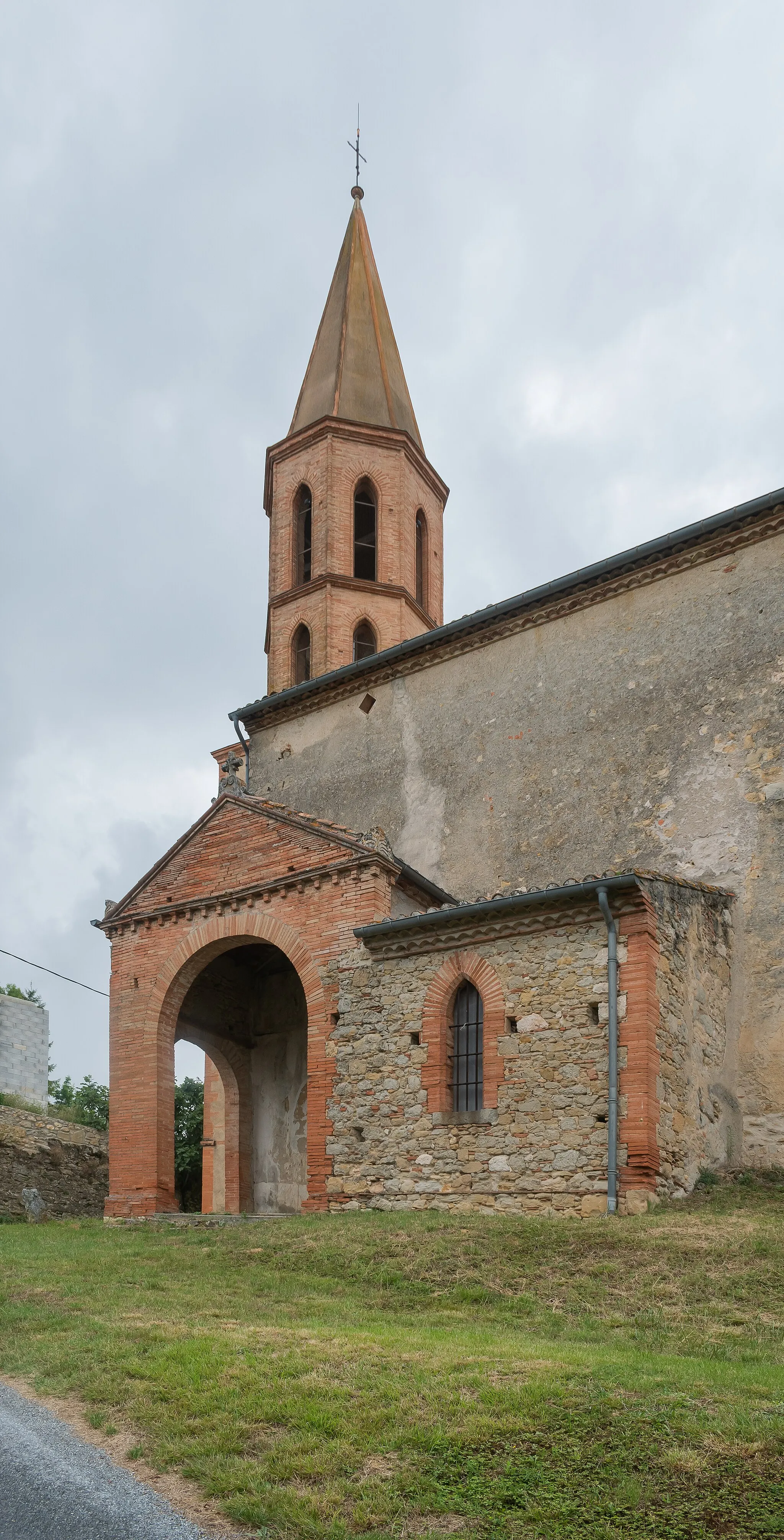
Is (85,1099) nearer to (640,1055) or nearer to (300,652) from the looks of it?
(300,652)

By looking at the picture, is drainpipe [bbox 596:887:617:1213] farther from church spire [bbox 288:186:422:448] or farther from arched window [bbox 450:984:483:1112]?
church spire [bbox 288:186:422:448]

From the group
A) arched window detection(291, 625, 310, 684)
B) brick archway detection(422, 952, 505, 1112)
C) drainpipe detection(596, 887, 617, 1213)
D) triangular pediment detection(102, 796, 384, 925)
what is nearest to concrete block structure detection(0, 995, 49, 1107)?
arched window detection(291, 625, 310, 684)

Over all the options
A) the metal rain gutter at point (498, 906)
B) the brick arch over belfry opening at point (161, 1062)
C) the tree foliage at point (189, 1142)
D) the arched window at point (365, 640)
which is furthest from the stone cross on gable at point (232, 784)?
the tree foliage at point (189, 1142)

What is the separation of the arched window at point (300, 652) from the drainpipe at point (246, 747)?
416 cm

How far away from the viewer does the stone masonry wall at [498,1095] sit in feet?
44.2

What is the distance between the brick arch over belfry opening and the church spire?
15.0 m

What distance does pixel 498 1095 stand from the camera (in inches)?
557

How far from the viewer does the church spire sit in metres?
29.7

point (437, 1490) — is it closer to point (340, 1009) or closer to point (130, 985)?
point (340, 1009)

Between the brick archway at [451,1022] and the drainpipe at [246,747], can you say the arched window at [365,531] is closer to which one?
the drainpipe at [246,747]

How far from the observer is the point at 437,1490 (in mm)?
5996

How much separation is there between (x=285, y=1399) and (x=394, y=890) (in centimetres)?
1007

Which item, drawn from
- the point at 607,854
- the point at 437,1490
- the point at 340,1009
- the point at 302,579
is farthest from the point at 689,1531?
the point at 302,579

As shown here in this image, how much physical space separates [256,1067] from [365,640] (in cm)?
1058
